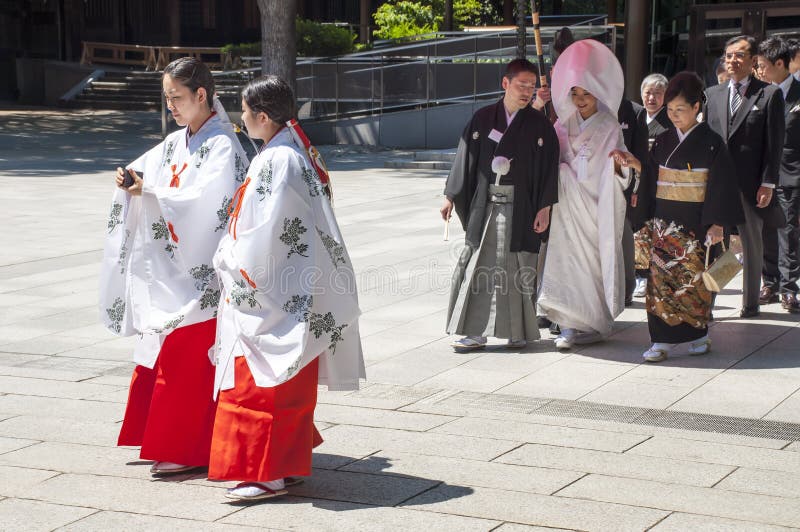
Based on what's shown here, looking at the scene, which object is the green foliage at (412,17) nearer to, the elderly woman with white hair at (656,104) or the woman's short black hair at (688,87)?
the elderly woman with white hair at (656,104)

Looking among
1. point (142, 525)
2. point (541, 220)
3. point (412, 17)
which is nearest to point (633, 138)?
point (541, 220)

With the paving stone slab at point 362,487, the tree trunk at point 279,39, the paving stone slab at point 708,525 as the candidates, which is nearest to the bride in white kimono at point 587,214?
the paving stone slab at point 362,487

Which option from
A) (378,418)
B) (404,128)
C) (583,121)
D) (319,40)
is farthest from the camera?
(319,40)

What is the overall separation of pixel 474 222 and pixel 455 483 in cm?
254

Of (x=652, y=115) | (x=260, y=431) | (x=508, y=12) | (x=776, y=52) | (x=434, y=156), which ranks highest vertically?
(x=508, y=12)

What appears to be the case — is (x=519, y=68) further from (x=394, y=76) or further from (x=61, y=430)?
(x=394, y=76)

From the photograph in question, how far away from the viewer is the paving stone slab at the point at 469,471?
4.30 meters

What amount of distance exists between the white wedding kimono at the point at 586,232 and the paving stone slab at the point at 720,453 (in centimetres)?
192

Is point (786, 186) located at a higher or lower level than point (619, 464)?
higher

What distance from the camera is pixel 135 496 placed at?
4.20 metres

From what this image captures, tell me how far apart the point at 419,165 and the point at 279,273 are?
13267mm

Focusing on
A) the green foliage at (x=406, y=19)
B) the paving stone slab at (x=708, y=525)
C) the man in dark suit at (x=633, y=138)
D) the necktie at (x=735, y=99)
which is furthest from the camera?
the green foliage at (x=406, y=19)

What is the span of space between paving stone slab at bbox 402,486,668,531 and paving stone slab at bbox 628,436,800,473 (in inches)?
28.6

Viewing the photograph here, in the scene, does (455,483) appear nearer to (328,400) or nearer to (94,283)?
(328,400)
